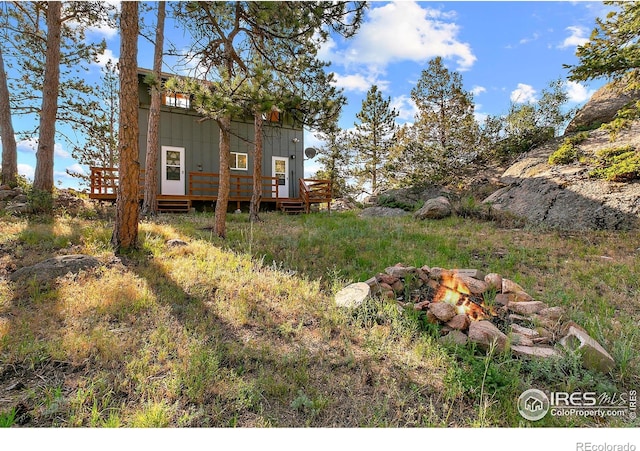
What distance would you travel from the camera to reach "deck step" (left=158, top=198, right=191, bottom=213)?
10.8m

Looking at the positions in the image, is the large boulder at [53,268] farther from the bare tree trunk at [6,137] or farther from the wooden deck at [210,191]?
the bare tree trunk at [6,137]

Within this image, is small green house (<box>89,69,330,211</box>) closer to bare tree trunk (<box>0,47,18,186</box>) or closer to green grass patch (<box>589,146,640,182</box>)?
bare tree trunk (<box>0,47,18,186</box>)

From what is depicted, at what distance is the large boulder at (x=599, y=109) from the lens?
9445 millimetres

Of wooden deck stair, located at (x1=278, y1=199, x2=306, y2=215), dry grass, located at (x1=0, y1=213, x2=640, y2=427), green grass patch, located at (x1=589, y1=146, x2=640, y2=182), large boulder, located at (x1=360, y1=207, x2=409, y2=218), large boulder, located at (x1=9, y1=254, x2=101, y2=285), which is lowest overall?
dry grass, located at (x1=0, y1=213, x2=640, y2=427)

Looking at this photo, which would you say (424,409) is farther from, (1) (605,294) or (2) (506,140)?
(2) (506,140)

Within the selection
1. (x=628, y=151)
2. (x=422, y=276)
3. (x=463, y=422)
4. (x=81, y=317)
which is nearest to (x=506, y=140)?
(x=628, y=151)

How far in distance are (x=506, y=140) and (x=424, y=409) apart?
504 inches

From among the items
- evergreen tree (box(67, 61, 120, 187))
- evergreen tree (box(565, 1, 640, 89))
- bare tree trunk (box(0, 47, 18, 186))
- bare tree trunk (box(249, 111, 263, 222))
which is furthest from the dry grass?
evergreen tree (box(67, 61, 120, 187))

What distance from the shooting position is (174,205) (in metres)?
10.8

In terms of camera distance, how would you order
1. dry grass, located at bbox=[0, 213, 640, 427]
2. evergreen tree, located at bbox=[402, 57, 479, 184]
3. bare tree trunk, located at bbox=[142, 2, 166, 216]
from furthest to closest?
1. evergreen tree, located at bbox=[402, 57, 479, 184]
2. bare tree trunk, located at bbox=[142, 2, 166, 216]
3. dry grass, located at bbox=[0, 213, 640, 427]

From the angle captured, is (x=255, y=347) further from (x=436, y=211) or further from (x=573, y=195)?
(x=573, y=195)

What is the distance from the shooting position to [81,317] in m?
2.73

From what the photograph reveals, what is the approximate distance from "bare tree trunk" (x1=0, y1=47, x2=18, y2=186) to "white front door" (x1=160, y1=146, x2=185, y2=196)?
395 cm

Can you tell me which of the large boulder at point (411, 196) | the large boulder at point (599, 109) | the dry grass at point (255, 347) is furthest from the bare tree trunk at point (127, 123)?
the large boulder at point (599, 109)
